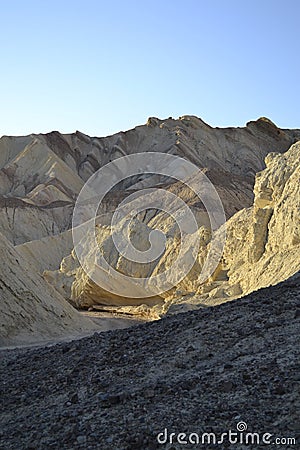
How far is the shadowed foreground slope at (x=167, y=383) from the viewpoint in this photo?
4129mm

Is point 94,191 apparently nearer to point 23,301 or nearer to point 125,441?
point 23,301

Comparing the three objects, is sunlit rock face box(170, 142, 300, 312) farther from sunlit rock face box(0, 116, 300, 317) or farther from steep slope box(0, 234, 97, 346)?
steep slope box(0, 234, 97, 346)

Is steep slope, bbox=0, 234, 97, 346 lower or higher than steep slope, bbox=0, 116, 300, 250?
lower

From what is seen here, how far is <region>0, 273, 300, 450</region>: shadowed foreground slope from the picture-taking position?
413 cm

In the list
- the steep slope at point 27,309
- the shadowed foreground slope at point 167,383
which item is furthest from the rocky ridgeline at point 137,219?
the shadowed foreground slope at point 167,383

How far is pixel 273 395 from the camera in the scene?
4.24 metres

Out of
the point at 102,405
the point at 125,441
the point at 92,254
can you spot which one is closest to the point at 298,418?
the point at 125,441

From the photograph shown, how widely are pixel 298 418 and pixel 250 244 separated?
13.0 m

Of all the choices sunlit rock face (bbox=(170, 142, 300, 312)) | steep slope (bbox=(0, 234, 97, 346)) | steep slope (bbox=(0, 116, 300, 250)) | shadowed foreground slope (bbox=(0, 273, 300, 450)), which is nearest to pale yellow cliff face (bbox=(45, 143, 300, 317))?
sunlit rock face (bbox=(170, 142, 300, 312))

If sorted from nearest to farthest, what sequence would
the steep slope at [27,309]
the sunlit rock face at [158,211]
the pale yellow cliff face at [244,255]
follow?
A: the steep slope at [27,309] < the pale yellow cliff face at [244,255] < the sunlit rock face at [158,211]

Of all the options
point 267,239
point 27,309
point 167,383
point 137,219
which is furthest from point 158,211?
point 167,383

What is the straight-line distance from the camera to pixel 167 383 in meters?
4.94

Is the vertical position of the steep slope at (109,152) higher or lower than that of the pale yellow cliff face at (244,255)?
higher

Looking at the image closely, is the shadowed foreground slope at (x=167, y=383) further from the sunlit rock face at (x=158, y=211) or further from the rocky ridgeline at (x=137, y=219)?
the sunlit rock face at (x=158, y=211)
